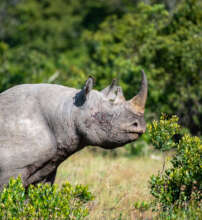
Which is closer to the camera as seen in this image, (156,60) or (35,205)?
(35,205)

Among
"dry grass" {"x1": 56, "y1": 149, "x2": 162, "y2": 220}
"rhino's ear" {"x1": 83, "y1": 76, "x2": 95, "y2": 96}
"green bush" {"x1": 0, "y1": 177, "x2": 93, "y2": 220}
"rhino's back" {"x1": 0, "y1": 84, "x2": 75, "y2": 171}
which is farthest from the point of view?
"dry grass" {"x1": 56, "y1": 149, "x2": 162, "y2": 220}

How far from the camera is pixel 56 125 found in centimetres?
527

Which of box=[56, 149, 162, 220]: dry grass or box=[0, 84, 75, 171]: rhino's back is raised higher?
box=[0, 84, 75, 171]: rhino's back

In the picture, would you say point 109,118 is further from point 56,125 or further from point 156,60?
point 156,60

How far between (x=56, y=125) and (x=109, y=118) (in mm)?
671

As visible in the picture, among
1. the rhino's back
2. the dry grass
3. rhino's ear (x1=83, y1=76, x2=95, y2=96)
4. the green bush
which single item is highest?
rhino's ear (x1=83, y1=76, x2=95, y2=96)

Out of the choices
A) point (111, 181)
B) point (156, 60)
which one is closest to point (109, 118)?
point (111, 181)

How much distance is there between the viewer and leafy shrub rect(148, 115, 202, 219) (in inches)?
200

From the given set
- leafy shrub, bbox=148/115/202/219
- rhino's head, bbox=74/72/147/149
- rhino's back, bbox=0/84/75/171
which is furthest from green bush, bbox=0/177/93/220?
leafy shrub, bbox=148/115/202/219

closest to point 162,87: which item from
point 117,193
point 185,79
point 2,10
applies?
point 185,79

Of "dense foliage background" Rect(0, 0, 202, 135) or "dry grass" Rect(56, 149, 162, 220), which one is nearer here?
"dry grass" Rect(56, 149, 162, 220)

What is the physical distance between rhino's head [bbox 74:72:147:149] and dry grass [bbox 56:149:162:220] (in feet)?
3.43

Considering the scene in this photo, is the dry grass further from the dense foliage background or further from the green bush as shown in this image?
the dense foliage background

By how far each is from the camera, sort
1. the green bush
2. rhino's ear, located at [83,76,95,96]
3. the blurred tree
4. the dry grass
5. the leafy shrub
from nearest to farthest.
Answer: the green bush < the leafy shrub < rhino's ear, located at [83,76,95,96] < the dry grass < the blurred tree
